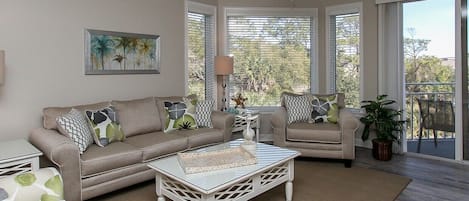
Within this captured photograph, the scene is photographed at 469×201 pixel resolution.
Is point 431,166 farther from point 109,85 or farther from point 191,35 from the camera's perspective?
point 109,85

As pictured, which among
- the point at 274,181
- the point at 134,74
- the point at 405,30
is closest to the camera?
the point at 274,181

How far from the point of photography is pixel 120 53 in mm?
4027

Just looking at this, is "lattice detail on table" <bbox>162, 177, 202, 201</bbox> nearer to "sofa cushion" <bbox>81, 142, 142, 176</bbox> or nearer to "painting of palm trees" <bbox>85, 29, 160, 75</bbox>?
"sofa cushion" <bbox>81, 142, 142, 176</bbox>

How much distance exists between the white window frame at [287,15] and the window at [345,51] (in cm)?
21

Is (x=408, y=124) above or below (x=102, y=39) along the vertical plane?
below

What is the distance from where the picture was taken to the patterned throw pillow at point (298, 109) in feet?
14.5

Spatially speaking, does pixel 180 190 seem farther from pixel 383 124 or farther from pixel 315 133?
pixel 383 124

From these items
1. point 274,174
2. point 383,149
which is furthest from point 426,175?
point 274,174

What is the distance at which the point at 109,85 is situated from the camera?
13.0 feet

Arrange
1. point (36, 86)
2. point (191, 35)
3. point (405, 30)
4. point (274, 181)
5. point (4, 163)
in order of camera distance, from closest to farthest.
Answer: point (4, 163), point (274, 181), point (36, 86), point (405, 30), point (191, 35)

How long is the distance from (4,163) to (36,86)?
1.08 meters

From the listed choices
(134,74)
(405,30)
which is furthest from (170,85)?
(405,30)

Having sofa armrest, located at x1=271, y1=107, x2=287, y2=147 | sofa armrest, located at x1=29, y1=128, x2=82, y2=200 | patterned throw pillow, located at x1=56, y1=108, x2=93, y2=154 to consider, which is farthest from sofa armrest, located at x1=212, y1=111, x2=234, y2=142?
sofa armrest, located at x1=29, y1=128, x2=82, y2=200

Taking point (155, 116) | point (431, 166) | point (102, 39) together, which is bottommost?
point (431, 166)
